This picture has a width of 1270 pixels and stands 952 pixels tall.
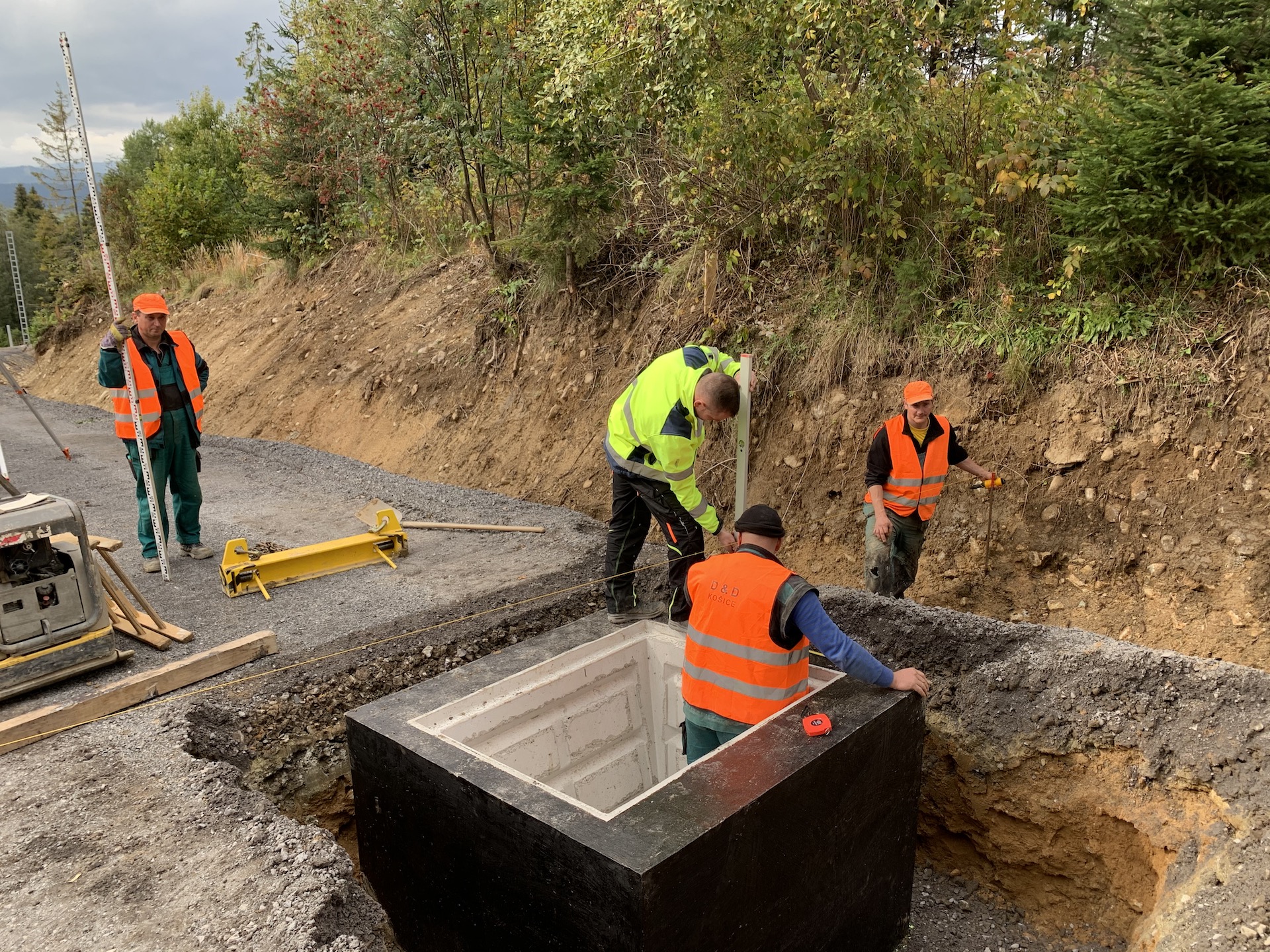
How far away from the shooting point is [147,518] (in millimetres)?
6832

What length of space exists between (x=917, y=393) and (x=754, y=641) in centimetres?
248

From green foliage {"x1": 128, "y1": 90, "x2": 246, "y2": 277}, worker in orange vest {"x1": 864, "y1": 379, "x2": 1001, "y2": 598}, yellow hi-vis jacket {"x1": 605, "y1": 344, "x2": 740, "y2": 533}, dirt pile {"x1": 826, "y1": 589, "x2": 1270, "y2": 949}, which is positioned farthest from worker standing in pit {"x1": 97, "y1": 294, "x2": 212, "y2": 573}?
green foliage {"x1": 128, "y1": 90, "x2": 246, "y2": 277}

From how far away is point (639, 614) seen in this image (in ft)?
17.4

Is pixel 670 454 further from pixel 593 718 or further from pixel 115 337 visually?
pixel 115 337

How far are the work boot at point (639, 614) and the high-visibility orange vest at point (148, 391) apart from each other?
359 cm

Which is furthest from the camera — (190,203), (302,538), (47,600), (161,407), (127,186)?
(127,186)

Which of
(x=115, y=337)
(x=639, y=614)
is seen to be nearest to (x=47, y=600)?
(x=115, y=337)

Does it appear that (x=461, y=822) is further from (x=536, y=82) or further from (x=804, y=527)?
(x=536, y=82)

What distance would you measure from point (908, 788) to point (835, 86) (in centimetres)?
501

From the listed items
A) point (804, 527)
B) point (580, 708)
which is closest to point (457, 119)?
point (804, 527)

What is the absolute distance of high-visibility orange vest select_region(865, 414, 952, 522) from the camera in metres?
5.54

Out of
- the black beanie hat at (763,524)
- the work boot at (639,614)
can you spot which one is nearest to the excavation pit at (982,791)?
the work boot at (639,614)

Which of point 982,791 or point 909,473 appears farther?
point 909,473

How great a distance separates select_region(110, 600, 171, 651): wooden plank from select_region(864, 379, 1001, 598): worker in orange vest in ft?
15.0
